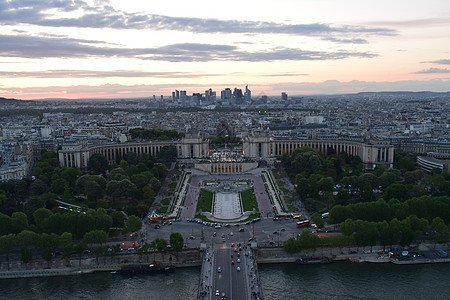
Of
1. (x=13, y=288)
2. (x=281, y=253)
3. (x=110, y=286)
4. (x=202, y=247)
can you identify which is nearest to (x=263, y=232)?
(x=281, y=253)

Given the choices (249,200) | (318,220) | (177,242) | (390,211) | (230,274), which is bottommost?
(230,274)

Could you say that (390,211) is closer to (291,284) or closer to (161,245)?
(291,284)

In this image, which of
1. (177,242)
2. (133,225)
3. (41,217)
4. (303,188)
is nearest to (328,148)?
(303,188)

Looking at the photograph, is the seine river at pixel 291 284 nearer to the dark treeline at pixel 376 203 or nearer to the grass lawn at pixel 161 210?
the dark treeline at pixel 376 203

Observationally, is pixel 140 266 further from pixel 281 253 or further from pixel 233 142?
pixel 233 142

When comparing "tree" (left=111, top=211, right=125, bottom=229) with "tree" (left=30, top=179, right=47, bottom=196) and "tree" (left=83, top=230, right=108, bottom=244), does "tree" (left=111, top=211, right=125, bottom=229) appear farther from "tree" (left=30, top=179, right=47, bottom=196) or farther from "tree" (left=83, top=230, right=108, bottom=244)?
"tree" (left=30, top=179, right=47, bottom=196)

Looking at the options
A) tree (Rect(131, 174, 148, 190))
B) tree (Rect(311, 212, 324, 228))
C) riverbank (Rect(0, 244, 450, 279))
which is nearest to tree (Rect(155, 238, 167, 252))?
riverbank (Rect(0, 244, 450, 279))

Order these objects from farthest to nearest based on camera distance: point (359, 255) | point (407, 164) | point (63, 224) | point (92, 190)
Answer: point (407, 164) < point (92, 190) < point (63, 224) < point (359, 255)

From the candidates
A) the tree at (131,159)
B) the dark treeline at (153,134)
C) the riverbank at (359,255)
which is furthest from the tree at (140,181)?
the dark treeline at (153,134)
